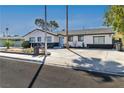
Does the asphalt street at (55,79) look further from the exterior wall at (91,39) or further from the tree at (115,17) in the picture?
the exterior wall at (91,39)

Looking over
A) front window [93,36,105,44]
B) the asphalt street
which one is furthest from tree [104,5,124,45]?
front window [93,36,105,44]

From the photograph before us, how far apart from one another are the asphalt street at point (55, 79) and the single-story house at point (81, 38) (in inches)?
684

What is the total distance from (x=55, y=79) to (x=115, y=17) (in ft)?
27.5

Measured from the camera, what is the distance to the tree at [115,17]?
654 inches

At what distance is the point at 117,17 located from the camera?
1688 cm

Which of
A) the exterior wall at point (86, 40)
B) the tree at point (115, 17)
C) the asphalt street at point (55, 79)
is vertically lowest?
the asphalt street at point (55, 79)

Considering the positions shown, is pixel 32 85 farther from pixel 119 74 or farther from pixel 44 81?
pixel 119 74

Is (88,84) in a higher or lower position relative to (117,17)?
lower

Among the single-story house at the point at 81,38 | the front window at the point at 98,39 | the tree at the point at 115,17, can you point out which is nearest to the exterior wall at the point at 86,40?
the single-story house at the point at 81,38

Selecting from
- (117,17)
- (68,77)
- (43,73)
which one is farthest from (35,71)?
(117,17)

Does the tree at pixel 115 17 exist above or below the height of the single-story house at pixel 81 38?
above

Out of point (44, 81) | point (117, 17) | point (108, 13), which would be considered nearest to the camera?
point (44, 81)

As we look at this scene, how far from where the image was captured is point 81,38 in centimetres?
3269
